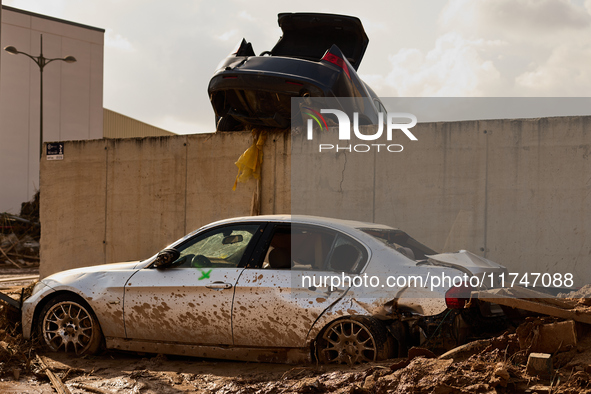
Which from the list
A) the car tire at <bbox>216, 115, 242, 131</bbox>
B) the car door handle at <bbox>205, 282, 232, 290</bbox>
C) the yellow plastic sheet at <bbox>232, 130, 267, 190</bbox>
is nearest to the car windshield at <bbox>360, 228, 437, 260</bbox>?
the car door handle at <bbox>205, 282, 232, 290</bbox>

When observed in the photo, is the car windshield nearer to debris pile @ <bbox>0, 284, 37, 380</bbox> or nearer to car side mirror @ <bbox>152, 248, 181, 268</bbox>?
car side mirror @ <bbox>152, 248, 181, 268</bbox>

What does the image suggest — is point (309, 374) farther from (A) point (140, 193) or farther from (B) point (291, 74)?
(A) point (140, 193)

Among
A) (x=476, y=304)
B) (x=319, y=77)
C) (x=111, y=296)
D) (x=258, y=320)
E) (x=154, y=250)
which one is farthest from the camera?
(x=154, y=250)

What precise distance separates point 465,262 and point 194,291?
7.76ft

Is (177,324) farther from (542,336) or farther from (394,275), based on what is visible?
(542,336)

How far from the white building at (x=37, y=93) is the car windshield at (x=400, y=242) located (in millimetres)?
32069

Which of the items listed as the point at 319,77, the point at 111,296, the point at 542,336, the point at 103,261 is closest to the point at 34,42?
the point at 103,261

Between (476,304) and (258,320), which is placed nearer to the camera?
(476,304)

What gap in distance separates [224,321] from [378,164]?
4548 millimetres

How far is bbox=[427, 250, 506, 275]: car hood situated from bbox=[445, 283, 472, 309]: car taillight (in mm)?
226

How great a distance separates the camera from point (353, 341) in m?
4.75

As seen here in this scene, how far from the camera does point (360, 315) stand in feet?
15.6

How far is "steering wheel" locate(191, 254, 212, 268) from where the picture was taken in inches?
213

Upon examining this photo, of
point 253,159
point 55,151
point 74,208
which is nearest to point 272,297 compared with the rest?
point 253,159
